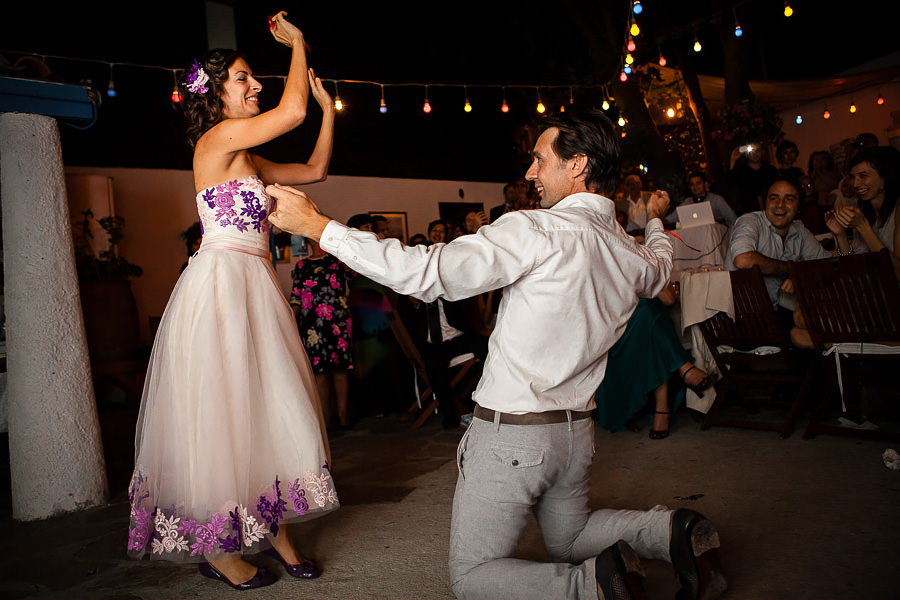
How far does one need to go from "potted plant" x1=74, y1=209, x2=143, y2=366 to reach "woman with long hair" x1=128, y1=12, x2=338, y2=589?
4.85 meters

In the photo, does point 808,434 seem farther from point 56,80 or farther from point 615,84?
point 615,84

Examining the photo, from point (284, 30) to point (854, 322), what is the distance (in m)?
2.95

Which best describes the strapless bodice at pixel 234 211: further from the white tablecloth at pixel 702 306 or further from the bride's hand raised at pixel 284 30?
the white tablecloth at pixel 702 306

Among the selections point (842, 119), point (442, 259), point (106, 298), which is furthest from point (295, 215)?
point (842, 119)

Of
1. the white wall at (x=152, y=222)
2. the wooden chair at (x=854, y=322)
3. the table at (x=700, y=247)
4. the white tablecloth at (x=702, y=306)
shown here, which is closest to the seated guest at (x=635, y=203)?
the table at (x=700, y=247)

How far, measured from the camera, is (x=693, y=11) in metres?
9.37

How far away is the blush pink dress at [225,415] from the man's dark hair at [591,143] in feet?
3.57

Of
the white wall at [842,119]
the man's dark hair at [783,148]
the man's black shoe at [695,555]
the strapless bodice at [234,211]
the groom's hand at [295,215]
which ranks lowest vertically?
the man's black shoe at [695,555]

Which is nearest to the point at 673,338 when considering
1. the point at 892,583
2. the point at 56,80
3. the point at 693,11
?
the point at 892,583

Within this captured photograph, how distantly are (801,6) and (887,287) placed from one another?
10.2 meters

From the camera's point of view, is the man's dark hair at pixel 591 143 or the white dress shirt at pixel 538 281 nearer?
the white dress shirt at pixel 538 281

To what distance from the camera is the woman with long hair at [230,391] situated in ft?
6.56

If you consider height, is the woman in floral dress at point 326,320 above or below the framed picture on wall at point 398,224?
below

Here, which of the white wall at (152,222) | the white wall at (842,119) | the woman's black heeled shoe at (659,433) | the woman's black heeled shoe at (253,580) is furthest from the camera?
the white wall at (842,119)
